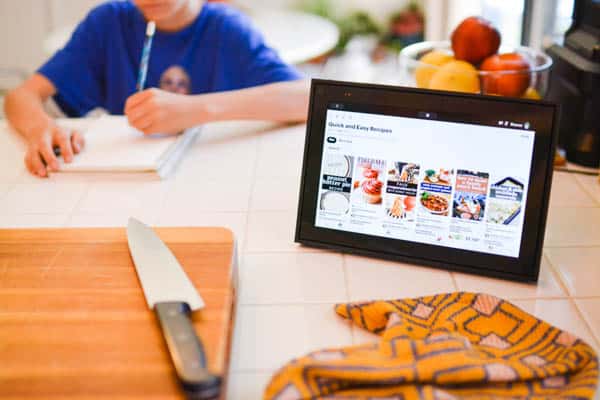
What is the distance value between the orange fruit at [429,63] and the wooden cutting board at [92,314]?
1.58 ft

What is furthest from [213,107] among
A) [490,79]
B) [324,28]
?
[324,28]

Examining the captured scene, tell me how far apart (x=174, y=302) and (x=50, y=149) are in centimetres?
60

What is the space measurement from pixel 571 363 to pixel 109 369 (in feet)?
1.43

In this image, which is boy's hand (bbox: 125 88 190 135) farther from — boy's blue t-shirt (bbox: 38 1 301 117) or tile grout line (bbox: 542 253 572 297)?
tile grout line (bbox: 542 253 572 297)

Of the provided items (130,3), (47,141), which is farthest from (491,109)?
(130,3)

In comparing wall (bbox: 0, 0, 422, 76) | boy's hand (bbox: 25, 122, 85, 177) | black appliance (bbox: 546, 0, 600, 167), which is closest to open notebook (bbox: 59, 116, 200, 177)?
boy's hand (bbox: 25, 122, 85, 177)

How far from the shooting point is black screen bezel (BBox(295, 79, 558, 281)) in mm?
766

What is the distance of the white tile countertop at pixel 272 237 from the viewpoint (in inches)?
28.2

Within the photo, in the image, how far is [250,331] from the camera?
0.72 meters

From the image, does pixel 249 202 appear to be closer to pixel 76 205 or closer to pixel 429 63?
pixel 76 205

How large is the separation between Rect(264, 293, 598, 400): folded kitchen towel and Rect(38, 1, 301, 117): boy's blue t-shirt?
1038 mm

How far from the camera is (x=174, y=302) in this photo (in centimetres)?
68

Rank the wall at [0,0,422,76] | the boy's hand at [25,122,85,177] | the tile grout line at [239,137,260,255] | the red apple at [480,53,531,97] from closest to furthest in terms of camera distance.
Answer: the tile grout line at [239,137,260,255] < the red apple at [480,53,531,97] < the boy's hand at [25,122,85,177] < the wall at [0,0,422,76]

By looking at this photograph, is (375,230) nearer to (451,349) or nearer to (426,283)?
(426,283)
